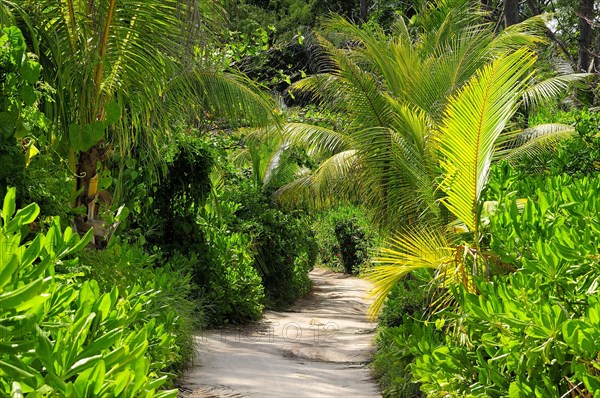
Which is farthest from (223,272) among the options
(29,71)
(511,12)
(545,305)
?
(545,305)

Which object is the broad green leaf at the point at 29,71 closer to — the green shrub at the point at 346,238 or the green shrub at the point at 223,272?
the green shrub at the point at 223,272

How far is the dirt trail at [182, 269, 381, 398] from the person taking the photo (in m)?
6.43

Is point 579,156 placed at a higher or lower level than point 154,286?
higher

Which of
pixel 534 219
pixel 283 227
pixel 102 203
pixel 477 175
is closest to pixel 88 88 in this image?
pixel 102 203

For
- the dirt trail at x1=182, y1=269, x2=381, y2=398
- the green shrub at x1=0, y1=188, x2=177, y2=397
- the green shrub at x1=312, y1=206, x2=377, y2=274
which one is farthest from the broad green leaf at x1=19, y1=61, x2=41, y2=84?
the green shrub at x1=312, y1=206, x2=377, y2=274

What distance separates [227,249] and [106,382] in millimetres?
9176

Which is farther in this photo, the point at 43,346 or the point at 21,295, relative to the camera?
the point at 43,346

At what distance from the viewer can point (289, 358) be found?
8195mm

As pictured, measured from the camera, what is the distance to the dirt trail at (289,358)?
6426 millimetres

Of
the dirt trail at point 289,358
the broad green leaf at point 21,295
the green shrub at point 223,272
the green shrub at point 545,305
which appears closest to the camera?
the broad green leaf at point 21,295

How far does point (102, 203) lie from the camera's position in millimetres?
6277

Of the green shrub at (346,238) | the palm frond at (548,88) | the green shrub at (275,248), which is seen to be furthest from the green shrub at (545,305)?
the green shrub at (346,238)

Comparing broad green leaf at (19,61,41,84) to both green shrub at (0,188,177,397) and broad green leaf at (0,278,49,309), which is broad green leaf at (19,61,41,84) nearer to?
green shrub at (0,188,177,397)

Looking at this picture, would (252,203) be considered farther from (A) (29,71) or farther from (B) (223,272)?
(A) (29,71)
